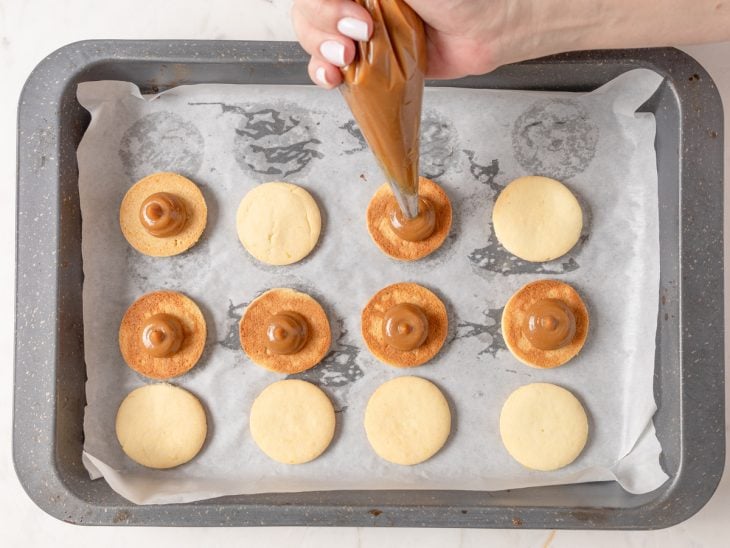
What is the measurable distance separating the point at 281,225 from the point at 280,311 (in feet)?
0.61

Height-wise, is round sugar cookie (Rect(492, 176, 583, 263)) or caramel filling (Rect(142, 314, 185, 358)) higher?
round sugar cookie (Rect(492, 176, 583, 263))

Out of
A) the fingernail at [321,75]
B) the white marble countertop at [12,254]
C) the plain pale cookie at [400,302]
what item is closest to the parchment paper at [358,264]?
the plain pale cookie at [400,302]

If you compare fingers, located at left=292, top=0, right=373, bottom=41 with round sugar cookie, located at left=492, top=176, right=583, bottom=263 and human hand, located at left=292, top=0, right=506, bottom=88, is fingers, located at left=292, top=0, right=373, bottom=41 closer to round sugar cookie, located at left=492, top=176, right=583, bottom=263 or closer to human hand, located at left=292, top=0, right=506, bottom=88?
human hand, located at left=292, top=0, right=506, bottom=88

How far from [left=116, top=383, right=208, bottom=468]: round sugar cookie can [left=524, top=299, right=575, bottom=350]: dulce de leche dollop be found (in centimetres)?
73

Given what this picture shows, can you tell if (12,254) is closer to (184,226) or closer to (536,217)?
(184,226)

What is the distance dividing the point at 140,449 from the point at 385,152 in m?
0.85

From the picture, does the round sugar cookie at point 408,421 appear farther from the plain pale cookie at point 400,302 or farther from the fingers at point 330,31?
the fingers at point 330,31

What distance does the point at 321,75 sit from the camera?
3.39 ft

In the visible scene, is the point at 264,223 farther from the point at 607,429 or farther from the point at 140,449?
the point at 607,429

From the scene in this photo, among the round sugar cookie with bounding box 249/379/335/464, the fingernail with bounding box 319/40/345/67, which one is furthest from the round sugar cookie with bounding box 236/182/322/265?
the fingernail with bounding box 319/40/345/67

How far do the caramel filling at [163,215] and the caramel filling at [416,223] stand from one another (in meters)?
0.46

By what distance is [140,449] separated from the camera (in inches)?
57.4

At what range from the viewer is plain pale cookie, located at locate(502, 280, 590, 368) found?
1452mm

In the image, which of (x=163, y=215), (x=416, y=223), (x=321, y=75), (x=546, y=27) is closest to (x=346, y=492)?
(x=416, y=223)
